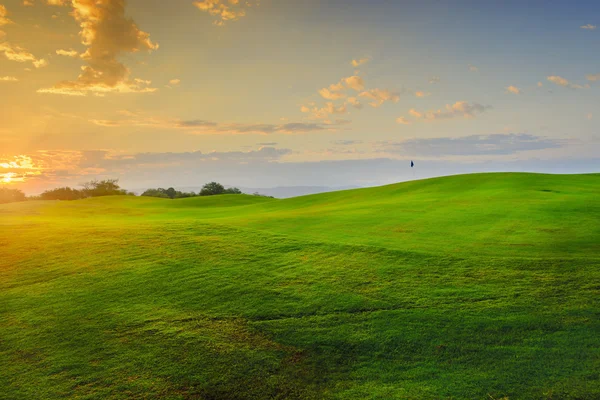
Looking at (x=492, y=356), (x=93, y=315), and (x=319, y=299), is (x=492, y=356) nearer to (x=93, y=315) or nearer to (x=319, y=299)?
(x=319, y=299)

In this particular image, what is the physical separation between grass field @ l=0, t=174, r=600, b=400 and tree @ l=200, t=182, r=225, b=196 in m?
104

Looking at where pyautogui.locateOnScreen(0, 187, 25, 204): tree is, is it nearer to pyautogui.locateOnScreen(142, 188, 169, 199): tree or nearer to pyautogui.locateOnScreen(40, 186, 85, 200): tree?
pyautogui.locateOnScreen(40, 186, 85, 200): tree

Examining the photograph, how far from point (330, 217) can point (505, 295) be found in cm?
1581

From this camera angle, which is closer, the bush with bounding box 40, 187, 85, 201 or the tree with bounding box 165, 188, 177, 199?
the bush with bounding box 40, 187, 85, 201

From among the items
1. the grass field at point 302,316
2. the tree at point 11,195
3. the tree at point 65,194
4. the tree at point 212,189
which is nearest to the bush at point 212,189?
the tree at point 212,189

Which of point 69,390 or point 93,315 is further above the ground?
point 93,315

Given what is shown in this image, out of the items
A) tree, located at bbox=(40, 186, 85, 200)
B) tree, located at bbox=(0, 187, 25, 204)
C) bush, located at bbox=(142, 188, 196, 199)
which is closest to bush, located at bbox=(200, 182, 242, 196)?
bush, located at bbox=(142, 188, 196, 199)

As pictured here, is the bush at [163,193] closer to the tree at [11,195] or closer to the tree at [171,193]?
the tree at [171,193]

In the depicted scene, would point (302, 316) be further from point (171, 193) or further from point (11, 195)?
point (11, 195)

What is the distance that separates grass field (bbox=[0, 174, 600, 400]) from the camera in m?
8.62

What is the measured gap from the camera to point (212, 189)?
405 feet

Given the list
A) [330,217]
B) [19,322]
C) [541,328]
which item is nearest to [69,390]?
[19,322]

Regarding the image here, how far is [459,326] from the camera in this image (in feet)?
34.5

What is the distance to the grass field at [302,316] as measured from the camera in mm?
8617
